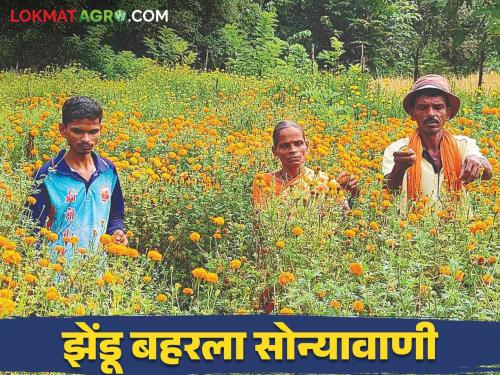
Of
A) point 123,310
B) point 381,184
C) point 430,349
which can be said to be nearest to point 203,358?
point 123,310

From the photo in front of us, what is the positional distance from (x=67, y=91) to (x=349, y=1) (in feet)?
9.42

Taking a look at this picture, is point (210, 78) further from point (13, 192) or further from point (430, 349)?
point (430, 349)

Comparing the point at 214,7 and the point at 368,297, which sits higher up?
the point at 214,7

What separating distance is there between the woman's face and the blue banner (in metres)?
0.87

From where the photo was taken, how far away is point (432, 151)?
4.70 m

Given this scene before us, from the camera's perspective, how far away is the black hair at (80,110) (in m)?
4.36

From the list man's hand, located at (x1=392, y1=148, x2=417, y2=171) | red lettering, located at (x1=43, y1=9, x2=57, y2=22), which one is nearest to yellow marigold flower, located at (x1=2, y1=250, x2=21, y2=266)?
man's hand, located at (x1=392, y1=148, x2=417, y2=171)

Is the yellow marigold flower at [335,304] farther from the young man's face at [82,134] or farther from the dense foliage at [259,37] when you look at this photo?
the dense foliage at [259,37]

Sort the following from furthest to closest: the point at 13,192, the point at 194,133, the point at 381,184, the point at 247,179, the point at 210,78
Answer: the point at 210,78 < the point at 194,133 < the point at 247,179 < the point at 381,184 < the point at 13,192

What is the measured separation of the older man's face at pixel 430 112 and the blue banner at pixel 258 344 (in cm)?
119

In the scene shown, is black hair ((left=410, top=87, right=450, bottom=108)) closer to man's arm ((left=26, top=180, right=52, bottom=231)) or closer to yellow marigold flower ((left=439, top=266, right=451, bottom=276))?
yellow marigold flower ((left=439, top=266, right=451, bottom=276))

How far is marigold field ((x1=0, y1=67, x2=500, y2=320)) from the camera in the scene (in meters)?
3.71

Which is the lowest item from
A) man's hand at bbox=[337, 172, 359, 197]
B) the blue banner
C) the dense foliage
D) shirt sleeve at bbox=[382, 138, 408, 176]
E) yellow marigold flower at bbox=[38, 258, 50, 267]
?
the blue banner

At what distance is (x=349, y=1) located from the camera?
A: 28.7 feet
